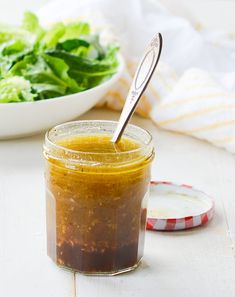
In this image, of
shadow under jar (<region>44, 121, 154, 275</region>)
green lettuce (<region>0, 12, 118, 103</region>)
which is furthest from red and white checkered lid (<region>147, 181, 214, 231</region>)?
green lettuce (<region>0, 12, 118, 103</region>)

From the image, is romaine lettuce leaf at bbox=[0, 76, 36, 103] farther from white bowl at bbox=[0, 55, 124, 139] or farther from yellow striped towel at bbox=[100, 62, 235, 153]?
yellow striped towel at bbox=[100, 62, 235, 153]

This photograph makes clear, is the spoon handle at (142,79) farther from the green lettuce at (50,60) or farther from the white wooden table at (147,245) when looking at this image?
the green lettuce at (50,60)

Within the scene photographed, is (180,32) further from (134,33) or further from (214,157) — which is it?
(214,157)

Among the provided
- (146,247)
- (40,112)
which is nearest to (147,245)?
(146,247)

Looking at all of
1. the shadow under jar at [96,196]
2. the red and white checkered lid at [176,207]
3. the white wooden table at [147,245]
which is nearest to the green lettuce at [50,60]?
the white wooden table at [147,245]

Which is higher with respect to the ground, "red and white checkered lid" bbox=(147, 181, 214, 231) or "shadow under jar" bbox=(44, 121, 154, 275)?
"shadow under jar" bbox=(44, 121, 154, 275)

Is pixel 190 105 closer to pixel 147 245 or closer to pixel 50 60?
pixel 50 60
